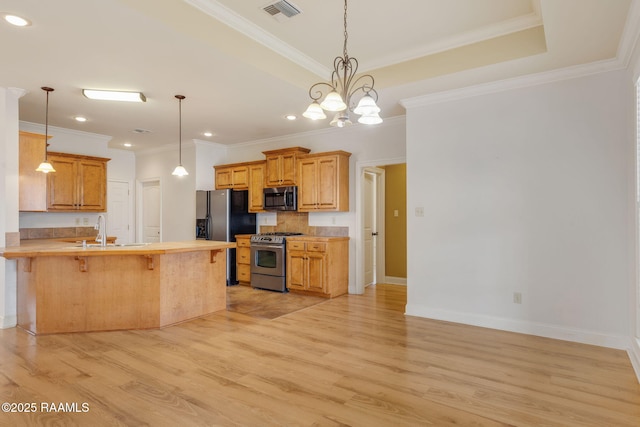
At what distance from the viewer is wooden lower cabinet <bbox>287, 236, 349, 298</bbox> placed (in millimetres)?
5555

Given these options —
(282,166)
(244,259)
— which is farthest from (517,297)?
(244,259)

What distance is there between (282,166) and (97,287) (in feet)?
10.9

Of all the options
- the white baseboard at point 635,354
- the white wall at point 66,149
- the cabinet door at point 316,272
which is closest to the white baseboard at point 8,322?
the white wall at point 66,149

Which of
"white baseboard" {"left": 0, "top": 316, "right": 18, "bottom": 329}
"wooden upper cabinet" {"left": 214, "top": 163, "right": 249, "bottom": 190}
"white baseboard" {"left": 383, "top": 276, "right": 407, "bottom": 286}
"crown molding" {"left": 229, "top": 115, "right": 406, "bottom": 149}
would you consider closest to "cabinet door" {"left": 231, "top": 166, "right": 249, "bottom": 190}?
"wooden upper cabinet" {"left": 214, "top": 163, "right": 249, "bottom": 190}

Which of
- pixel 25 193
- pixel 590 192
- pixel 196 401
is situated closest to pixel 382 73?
pixel 590 192

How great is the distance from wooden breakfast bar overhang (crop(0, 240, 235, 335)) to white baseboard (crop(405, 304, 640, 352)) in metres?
2.83

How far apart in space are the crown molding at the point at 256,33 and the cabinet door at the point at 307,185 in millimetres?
1892

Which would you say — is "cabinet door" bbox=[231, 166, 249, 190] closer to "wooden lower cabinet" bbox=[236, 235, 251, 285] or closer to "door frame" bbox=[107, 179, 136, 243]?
"wooden lower cabinet" bbox=[236, 235, 251, 285]

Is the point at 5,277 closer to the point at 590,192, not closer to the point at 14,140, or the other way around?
the point at 14,140

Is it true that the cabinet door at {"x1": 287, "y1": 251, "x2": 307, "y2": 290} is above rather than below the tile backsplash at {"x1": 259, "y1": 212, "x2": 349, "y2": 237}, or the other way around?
below

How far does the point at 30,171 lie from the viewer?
4.75 metres

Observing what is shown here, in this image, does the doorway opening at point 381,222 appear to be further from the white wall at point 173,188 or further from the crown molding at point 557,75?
the white wall at point 173,188

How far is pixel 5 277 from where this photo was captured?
160 inches

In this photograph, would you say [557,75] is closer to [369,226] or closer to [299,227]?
[369,226]
